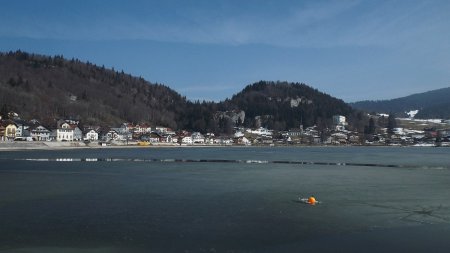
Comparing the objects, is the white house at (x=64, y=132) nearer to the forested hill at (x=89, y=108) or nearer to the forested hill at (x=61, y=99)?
the forested hill at (x=61, y=99)

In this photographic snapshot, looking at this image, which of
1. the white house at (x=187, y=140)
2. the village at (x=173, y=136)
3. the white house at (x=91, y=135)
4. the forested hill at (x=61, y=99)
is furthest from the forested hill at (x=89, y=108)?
the white house at (x=187, y=140)

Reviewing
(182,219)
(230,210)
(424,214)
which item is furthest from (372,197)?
(182,219)

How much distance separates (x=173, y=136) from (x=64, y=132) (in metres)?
35.5

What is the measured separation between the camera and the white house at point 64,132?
3939 inches

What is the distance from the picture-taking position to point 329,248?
10.9 m

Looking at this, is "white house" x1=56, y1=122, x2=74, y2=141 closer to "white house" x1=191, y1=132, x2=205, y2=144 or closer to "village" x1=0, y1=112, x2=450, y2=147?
"village" x1=0, y1=112, x2=450, y2=147

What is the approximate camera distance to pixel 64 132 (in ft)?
334

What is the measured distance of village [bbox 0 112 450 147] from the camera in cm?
9550

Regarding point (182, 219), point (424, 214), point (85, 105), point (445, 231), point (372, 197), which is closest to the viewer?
point (445, 231)

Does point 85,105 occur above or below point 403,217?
above

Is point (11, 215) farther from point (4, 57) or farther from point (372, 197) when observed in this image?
point (4, 57)

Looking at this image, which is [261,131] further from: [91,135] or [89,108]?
[91,135]

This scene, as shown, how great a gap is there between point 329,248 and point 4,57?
207 meters

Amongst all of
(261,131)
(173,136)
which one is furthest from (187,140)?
(261,131)
